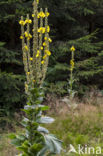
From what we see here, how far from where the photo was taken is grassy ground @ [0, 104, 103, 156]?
3381 millimetres

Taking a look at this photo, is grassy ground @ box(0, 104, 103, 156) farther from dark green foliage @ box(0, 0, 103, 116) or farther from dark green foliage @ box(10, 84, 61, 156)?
dark green foliage @ box(0, 0, 103, 116)

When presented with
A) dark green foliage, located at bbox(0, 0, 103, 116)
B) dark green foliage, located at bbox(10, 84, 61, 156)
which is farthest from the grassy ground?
dark green foliage, located at bbox(0, 0, 103, 116)

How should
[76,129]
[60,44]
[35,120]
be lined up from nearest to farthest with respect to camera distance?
[35,120]
[76,129]
[60,44]

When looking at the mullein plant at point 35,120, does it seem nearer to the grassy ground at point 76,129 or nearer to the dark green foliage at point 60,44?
the grassy ground at point 76,129

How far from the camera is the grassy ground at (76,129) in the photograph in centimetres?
338

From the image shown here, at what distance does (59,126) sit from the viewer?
405 cm

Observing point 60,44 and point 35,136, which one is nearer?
point 35,136

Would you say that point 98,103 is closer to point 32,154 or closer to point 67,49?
point 67,49

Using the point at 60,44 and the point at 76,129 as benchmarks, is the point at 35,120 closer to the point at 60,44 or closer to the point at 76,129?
the point at 76,129

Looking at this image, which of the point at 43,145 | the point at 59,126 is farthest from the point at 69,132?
the point at 43,145

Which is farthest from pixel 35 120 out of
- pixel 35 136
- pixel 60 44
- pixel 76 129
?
pixel 60 44

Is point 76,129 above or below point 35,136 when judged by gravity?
below

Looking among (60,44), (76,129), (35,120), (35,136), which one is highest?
(60,44)

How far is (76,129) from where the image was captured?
4.02m
